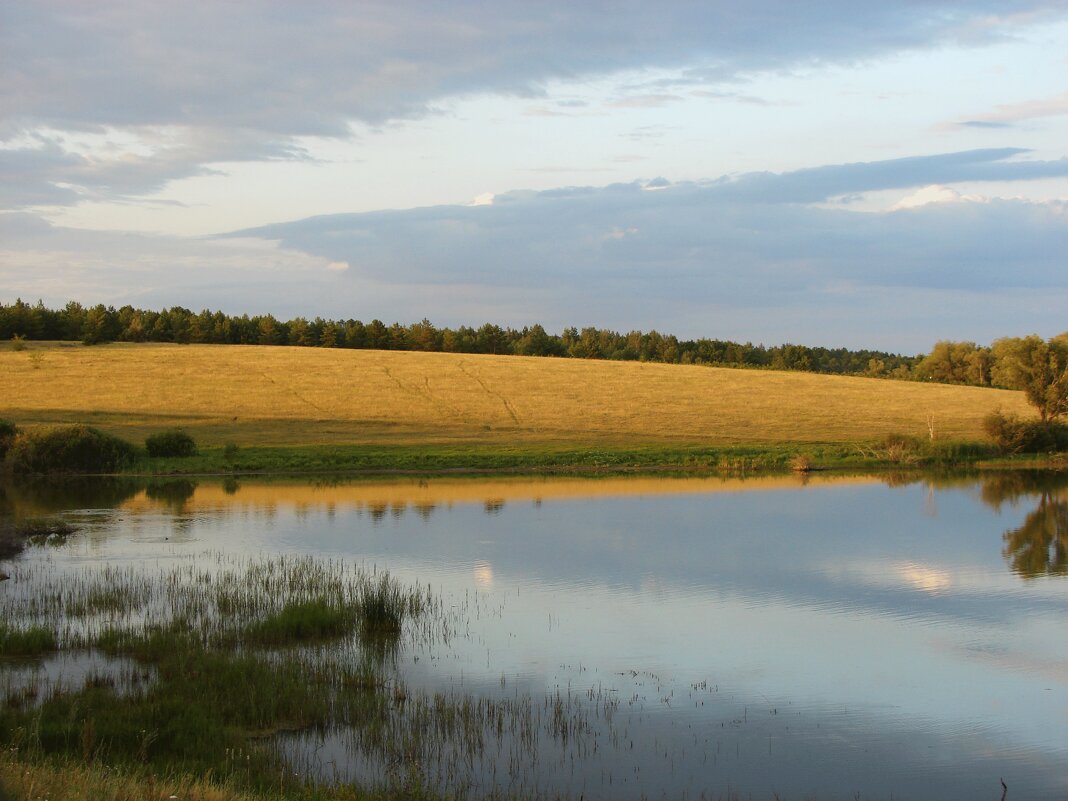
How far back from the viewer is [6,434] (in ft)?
139

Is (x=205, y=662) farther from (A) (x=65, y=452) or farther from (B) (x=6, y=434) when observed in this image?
(B) (x=6, y=434)

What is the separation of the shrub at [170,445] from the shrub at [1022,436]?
36.7m

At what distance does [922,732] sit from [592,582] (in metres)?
9.16

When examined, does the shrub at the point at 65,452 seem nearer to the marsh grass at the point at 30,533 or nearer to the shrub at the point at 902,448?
the marsh grass at the point at 30,533

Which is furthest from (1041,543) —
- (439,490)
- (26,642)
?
(26,642)

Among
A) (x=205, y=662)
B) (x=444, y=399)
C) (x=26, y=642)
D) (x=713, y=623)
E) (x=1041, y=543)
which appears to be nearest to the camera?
(x=205, y=662)

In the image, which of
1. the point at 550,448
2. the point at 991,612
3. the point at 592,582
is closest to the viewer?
the point at 991,612

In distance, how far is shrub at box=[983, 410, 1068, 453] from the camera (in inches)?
1913

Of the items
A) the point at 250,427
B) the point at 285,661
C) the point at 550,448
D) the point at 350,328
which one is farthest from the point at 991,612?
the point at 350,328

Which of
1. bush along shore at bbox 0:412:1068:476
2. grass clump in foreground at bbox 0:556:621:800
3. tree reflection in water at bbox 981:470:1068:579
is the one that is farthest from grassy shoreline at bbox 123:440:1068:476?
grass clump in foreground at bbox 0:556:621:800

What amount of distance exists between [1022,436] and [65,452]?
41908 mm

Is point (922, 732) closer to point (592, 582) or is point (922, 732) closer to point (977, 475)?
point (592, 582)

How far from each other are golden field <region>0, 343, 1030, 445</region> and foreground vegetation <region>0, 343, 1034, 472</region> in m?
0.16

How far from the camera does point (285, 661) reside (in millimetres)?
13109
